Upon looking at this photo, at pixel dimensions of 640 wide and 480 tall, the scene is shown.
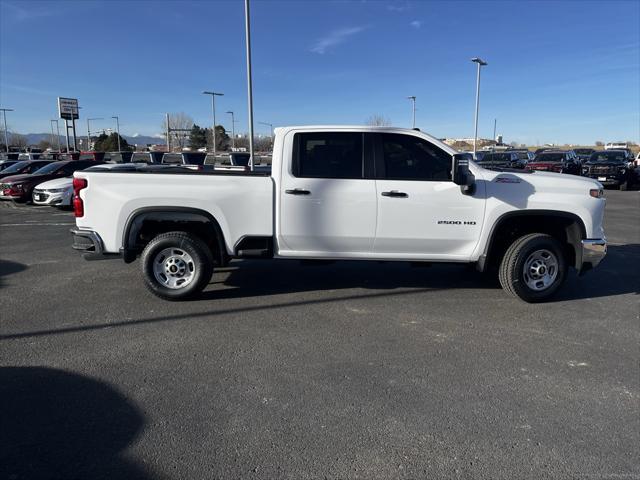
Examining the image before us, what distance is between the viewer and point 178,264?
217 inches

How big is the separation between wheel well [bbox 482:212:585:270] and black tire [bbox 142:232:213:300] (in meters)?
3.38

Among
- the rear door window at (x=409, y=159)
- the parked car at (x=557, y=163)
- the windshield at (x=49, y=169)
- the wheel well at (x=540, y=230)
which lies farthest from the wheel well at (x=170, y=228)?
the parked car at (x=557, y=163)

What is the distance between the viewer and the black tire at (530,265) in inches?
215

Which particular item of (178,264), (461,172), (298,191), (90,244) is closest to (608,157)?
(461,172)

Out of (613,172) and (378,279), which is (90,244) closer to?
(378,279)

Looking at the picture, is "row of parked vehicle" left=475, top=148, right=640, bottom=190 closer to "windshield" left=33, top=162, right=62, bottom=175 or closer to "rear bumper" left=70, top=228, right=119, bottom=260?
"windshield" left=33, top=162, right=62, bottom=175

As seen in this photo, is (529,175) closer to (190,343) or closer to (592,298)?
(592,298)

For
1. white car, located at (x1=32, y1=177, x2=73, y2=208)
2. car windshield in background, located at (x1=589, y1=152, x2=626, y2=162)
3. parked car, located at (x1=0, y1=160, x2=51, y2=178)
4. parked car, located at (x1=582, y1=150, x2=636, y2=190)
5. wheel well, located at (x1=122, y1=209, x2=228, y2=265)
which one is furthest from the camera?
car windshield in background, located at (x1=589, y1=152, x2=626, y2=162)

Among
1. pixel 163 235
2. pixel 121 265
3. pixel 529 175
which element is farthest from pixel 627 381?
pixel 121 265

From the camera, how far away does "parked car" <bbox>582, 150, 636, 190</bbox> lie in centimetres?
2258

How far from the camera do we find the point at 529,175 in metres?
5.47

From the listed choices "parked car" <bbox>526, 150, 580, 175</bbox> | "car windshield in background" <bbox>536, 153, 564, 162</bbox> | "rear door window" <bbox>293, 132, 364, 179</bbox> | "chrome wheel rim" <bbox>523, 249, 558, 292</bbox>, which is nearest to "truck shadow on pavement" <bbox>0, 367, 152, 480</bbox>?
"rear door window" <bbox>293, 132, 364, 179</bbox>

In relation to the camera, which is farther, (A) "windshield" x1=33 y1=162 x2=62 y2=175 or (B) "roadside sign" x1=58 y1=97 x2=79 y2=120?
(B) "roadside sign" x1=58 y1=97 x2=79 y2=120

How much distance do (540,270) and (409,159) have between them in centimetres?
208
